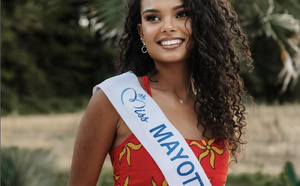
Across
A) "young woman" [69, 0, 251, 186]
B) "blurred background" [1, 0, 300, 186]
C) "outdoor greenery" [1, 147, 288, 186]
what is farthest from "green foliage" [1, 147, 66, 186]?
"blurred background" [1, 0, 300, 186]

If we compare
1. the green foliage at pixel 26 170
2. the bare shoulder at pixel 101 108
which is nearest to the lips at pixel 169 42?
the bare shoulder at pixel 101 108

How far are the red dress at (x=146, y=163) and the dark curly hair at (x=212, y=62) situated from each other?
0.22ft

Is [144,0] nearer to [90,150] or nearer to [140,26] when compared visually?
[140,26]

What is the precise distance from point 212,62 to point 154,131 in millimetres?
318

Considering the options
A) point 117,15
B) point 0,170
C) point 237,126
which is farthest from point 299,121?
point 237,126

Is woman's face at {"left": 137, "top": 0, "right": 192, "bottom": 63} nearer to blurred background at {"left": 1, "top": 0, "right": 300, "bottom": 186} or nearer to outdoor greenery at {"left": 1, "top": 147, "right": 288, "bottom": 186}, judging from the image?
outdoor greenery at {"left": 1, "top": 147, "right": 288, "bottom": 186}

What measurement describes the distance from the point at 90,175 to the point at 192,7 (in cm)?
66

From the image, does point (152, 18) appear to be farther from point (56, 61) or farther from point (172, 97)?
point (56, 61)

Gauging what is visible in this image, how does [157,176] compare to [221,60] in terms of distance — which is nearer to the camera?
[157,176]

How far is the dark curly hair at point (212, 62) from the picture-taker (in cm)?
220

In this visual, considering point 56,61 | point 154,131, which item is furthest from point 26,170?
point 56,61

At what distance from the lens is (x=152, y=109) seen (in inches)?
86.5

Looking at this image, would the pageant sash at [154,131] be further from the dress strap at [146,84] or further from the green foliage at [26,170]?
the green foliage at [26,170]

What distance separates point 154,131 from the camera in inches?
87.7
